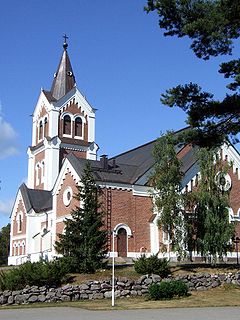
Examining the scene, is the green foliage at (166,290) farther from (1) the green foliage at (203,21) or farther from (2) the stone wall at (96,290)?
(1) the green foliage at (203,21)

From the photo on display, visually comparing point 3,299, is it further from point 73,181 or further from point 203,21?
point 73,181

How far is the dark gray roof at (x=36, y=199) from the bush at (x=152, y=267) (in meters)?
24.7

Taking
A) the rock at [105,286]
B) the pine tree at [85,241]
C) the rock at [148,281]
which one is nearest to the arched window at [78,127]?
the pine tree at [85,241]

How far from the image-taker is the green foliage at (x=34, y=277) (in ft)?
76.9

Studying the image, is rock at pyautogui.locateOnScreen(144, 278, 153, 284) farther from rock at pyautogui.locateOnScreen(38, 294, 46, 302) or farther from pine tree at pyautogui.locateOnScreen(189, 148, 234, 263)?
pine tree at pyautogui.locateOnScreen(189, 148, 234, 263)

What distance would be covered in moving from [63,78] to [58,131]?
365 inches

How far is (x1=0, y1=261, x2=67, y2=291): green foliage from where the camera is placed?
2344 cm

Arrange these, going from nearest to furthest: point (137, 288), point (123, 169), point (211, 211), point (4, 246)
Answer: point (137, 288), point (211, 211), point (123, 169), point (4, 246)

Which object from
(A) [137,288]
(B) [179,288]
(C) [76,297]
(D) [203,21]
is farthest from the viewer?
(A) [137,288]

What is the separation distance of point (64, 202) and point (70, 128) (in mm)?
20533

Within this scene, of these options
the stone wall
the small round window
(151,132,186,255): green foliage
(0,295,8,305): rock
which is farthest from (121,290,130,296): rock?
the small round window

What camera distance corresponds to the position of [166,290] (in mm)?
22297

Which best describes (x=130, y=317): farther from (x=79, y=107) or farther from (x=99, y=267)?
(x=79, y=107)

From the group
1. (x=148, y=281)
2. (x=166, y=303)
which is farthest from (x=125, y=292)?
(x=166, y=303)
